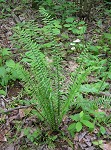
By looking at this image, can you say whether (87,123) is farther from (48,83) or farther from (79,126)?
(48,83)

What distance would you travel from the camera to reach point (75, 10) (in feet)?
14.8

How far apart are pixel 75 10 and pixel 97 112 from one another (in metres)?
2.36

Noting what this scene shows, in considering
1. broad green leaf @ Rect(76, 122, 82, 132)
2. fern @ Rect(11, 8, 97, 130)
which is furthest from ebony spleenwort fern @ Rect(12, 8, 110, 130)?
broad green leaf @ Rect(76, 122, 82, 132)

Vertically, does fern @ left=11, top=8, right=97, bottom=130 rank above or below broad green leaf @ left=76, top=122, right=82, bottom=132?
above

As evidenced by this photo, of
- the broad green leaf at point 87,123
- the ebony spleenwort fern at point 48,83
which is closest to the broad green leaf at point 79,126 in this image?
the broad green leaf at point 87,123

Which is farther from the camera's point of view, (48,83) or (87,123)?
(87,123)

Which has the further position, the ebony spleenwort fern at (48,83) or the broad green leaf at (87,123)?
the broad green leaf at (87,123)

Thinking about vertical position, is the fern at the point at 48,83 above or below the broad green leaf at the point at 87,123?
above

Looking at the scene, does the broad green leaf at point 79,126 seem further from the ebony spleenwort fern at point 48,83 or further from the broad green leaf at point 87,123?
the ebony spleenwort fern at point 48,83

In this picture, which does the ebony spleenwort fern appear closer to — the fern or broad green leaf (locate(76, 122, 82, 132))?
the fern

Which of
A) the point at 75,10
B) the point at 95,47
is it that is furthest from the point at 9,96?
the point at 75,10

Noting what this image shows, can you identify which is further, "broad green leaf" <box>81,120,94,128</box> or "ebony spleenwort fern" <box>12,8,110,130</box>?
"broad green leaf" <box>81,120,94,128</box>

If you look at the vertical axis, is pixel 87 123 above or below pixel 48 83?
below

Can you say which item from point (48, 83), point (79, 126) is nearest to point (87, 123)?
point (79, 126)
